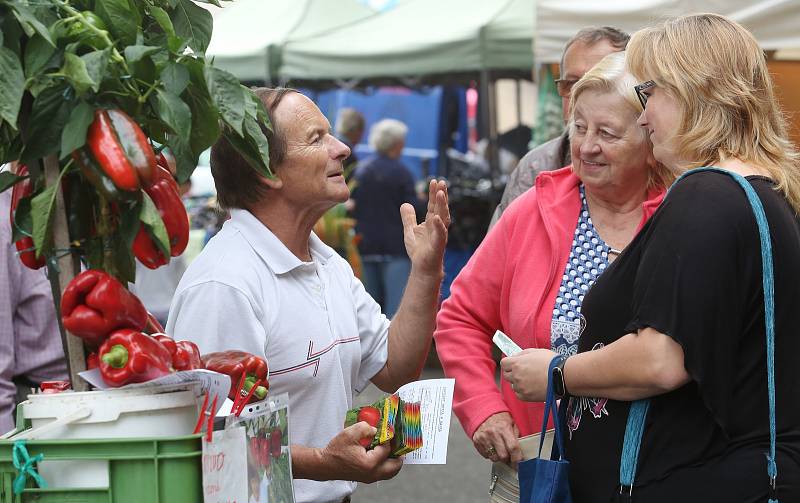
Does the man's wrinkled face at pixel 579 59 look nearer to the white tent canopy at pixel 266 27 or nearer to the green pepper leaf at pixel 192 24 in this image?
the green pepper leaf at pixel 192 24

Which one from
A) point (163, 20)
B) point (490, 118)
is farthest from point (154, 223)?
point (490, 118)

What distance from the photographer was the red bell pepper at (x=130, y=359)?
1.70 m

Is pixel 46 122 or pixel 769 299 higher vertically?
pixel 46 122

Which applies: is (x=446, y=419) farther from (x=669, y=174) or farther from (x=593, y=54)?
Answer: (x=593, y=54)

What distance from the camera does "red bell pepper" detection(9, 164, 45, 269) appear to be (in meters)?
1.84

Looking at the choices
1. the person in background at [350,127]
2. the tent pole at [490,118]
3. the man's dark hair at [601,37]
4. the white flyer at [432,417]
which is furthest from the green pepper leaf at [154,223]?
the person in background at [350,127]

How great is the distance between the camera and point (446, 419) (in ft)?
7.82

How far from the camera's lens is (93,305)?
174 cm

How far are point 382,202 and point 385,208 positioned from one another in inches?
2.5

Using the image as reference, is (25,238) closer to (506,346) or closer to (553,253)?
(506,346)

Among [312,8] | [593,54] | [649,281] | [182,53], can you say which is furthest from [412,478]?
[312,8]

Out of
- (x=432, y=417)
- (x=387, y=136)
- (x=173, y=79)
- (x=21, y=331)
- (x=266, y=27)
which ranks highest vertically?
(x=173, y=79)

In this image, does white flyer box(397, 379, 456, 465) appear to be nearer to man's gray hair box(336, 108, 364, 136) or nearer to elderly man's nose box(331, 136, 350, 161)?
elderly man's nose box(331, 136, 350, 161)

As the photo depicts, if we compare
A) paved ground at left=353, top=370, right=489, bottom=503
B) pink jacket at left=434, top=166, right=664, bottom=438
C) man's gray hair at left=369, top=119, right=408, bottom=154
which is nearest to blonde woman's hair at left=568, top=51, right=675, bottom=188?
pink jacket at left=434, top=166, right=664, bottom=438
